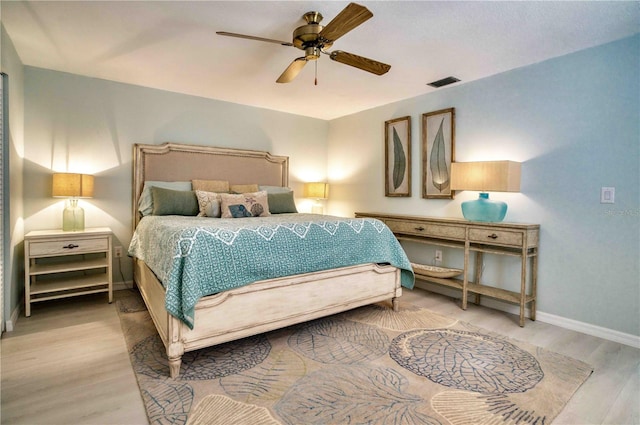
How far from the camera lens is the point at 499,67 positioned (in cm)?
303

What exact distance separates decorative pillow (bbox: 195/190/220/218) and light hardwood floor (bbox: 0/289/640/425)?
1.20 metres

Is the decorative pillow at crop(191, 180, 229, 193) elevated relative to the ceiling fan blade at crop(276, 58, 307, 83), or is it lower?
lower

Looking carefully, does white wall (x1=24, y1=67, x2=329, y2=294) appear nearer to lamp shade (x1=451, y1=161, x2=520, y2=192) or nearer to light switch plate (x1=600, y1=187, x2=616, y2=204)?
lamp shade (x1=451, y1=161, x2=520, y2=192)

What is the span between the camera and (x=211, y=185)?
13.0 ft

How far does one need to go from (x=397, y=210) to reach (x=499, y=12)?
8.07ft

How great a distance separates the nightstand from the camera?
9.17 ft

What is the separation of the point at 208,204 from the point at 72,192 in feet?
3.92

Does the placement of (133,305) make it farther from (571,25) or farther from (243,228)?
(571,25)

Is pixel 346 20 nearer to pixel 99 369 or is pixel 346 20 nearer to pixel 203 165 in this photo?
pixel 99 369

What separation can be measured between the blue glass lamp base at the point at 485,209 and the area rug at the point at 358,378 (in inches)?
39.9

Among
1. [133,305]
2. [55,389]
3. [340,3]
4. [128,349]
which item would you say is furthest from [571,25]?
[133,305]

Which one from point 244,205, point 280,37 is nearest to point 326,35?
point 280,37

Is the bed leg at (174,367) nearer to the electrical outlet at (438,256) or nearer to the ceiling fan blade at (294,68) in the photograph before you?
the ceiling fan blade at (294,68)

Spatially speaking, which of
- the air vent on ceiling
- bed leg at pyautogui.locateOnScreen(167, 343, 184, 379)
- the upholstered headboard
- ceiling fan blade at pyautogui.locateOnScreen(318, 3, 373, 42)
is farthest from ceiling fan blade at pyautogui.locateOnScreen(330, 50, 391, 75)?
the upholstered headboard
